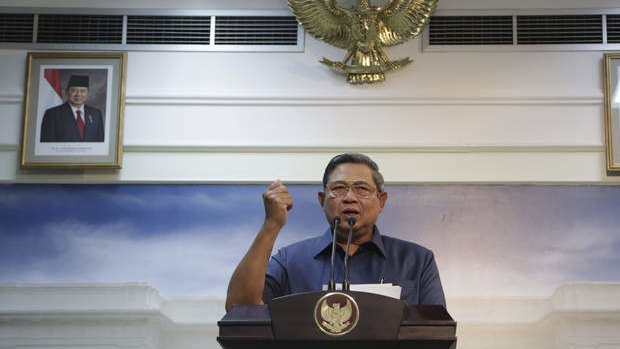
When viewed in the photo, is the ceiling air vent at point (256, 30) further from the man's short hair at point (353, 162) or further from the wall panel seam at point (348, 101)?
the man's short hair at point (353, 162)

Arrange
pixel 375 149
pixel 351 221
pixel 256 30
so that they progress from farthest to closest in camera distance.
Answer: pixel 256 30 → pixel 375 149 → pixel 351 221

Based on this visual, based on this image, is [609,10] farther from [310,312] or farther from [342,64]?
[310,312]

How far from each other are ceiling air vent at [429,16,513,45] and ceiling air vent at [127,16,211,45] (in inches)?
47.0

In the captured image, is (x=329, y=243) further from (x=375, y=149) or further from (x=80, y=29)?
(x=80, y=29)

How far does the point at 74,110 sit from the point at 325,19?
1364mm

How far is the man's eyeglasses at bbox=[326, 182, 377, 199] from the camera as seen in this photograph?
3.31 m

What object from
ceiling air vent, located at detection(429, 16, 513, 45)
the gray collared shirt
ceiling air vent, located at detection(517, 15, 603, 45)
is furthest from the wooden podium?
ceiling air vent, located at detection(517, 15, 603, 45)

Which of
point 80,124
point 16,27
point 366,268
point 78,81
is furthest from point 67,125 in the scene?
point 366,268

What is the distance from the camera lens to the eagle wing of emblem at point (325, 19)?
511 centimetres

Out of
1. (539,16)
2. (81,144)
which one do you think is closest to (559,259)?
(539,16)

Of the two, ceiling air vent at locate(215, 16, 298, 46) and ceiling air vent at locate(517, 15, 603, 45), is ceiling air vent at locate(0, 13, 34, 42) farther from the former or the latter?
ceiling air vent at locate(517, 15, 603, 45)

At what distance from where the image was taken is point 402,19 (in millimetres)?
5113

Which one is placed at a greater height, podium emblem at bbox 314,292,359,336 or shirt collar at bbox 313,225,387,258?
shirt collar at bbox 313,225,387,258

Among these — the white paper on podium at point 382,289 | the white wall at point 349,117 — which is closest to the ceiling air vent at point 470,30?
the white wall at point 349,117
